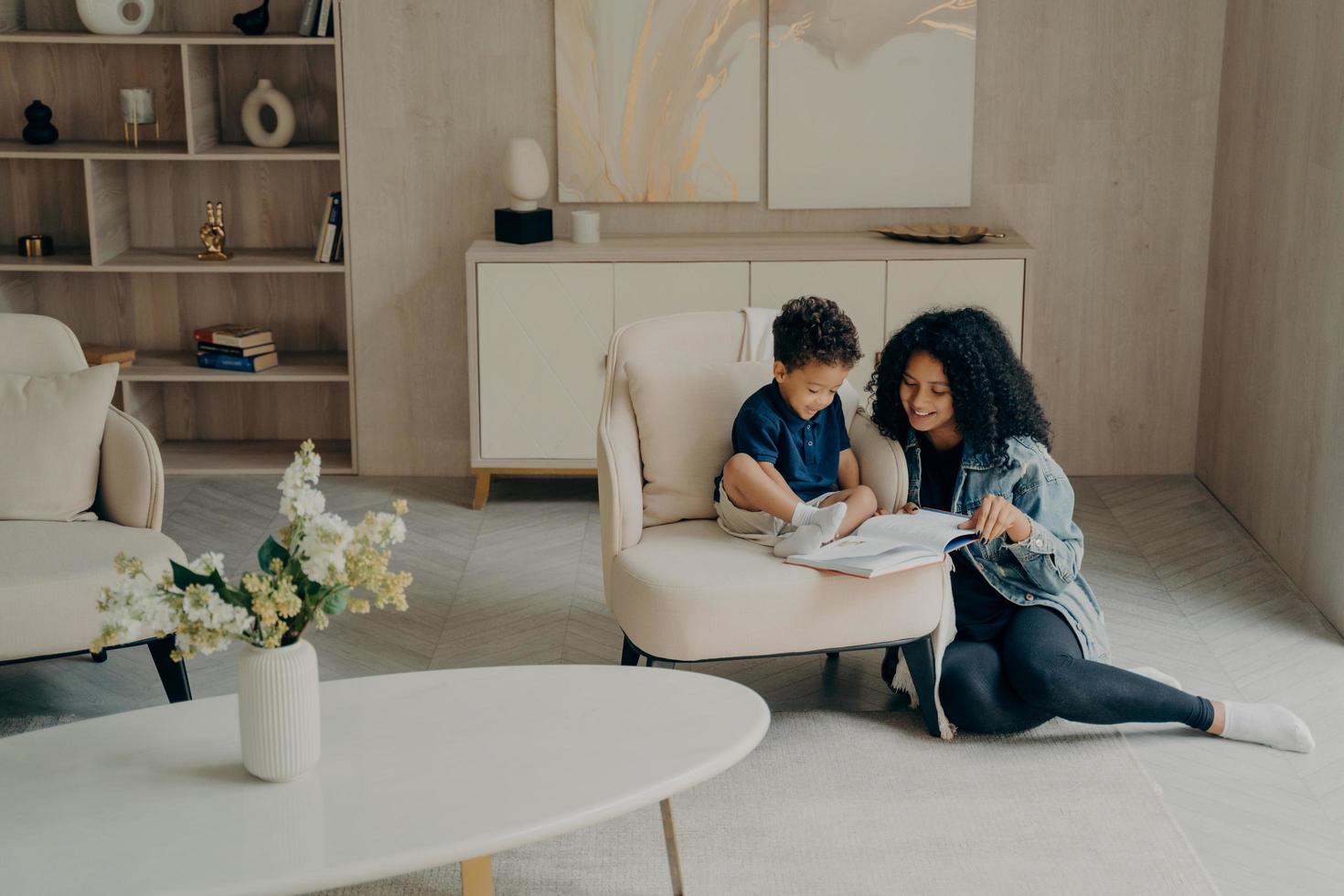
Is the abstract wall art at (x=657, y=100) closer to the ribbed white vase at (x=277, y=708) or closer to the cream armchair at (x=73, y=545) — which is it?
the cream armchair at (x=73, y=545)

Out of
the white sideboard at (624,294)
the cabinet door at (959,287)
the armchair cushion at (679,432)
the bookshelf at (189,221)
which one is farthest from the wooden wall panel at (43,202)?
the cabinet door at (959,287)

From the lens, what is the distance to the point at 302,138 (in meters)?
4.67

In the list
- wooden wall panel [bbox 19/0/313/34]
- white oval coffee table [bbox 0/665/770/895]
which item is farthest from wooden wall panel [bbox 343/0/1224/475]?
white oval coffee table [bbox 0/665/770/895]

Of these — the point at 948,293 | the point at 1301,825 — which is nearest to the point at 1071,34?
the point at 948,293

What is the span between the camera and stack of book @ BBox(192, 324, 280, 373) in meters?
4.57

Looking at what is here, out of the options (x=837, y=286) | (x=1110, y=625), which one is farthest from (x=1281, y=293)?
(x=837, y=286)

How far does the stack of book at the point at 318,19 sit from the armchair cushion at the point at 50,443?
1656 millimetres

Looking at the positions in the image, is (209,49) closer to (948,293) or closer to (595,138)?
(595,138)

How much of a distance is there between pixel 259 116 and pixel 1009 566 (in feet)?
9.16

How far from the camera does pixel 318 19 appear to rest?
14.5 ft

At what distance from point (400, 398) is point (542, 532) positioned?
2.61 feet

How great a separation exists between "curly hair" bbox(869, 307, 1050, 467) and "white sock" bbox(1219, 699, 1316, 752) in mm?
661

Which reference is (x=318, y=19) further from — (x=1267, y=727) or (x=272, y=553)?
(x=1267, y=727)

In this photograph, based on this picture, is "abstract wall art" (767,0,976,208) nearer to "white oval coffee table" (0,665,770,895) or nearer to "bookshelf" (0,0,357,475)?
"bookshelf" (0,0,357,475)
